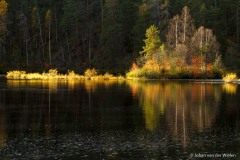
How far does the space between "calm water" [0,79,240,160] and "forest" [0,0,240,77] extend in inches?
1743

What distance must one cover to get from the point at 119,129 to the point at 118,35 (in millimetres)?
81109

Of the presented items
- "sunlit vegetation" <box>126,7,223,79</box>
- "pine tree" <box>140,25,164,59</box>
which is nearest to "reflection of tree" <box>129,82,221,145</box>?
"sunlit vegetation" <box>126,7,223,79</box>

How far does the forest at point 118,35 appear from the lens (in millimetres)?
82250

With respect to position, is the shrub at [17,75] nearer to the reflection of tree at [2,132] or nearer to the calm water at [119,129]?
the calm water at [119,129]

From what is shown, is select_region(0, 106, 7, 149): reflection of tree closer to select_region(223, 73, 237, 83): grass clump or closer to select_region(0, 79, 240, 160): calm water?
select_region(0, 79, 240, 160): calm water

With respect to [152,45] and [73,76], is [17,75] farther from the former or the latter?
[152,45]

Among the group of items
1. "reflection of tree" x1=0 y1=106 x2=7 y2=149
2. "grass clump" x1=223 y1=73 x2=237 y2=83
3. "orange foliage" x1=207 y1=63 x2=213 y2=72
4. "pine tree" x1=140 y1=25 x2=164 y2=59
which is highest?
"pine tree" x1=140 y1=25 x2=164 y2=59

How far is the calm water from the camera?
1834cm

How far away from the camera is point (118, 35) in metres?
104

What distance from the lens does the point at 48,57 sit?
119m

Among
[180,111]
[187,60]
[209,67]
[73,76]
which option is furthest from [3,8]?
[180,111]

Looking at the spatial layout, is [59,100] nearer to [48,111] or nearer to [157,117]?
[48,111]

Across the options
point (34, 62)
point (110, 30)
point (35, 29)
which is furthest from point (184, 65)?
point (35, 29)

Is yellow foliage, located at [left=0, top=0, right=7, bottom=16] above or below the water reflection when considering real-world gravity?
above
